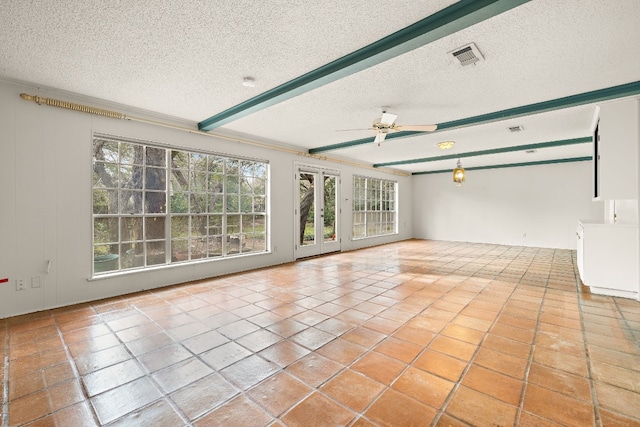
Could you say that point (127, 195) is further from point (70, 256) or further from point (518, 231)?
point (518, 231)

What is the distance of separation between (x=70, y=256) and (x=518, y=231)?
9710 mm

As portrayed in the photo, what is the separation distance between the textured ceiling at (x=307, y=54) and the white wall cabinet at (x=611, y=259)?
1.59 meters

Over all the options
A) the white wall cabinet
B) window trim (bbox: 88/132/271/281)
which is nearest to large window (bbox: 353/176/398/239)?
window trim (bbox: 88/132/271/281)

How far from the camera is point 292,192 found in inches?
230

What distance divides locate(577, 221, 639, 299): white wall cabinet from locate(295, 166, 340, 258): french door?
14.8 ft

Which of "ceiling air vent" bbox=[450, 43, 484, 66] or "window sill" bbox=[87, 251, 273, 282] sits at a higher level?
"ceiling air vent" bbox=[450, 43, 484, 66]

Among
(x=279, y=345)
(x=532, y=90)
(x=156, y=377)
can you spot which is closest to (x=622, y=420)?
(x=279, y=345)

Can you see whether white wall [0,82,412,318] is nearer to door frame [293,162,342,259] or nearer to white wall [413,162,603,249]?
door frame [293,162,342,259]

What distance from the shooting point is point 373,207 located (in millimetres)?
8398

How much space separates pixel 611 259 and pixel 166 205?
591cm

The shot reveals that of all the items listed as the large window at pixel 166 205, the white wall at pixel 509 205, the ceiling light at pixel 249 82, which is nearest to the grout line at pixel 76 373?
the large window at pixel 166 205

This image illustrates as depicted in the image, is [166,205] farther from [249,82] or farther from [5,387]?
[5,387]

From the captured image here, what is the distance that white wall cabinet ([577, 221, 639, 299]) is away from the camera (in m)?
3.42

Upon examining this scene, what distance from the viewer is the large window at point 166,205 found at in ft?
12.0
